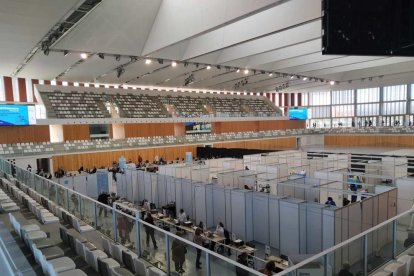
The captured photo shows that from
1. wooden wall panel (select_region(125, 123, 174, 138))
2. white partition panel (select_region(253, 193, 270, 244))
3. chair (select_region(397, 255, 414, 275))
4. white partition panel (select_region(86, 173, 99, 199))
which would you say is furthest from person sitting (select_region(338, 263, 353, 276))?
wooden wall panel (select_region(125, 123, 174, 138))

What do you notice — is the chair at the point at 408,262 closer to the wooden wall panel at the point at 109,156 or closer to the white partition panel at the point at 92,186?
the white partition panel at the point at 92,186

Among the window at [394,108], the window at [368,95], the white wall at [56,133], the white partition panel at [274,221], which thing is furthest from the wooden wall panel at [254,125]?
the white partition panel at [274,221]

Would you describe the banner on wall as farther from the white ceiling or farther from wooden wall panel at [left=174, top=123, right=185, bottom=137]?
wooden wall panel at [left=174, top=123, right=185, bottom=137]

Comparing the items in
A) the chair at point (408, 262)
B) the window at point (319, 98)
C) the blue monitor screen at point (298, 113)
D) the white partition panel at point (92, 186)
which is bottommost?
the white partition panel at point (92, 186)

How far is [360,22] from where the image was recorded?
17.5 feet

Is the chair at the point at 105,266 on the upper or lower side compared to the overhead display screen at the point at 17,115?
lower

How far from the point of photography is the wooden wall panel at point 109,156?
25.7 m

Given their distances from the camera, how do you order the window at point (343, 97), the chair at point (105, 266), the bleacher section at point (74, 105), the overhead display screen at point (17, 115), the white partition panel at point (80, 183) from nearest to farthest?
the chair at point (105, 266), the white partition panel at point (80, 183), the overhead display screen at point (17, 115), the bleacher section at point (74, 105), the window at point (343, 97)

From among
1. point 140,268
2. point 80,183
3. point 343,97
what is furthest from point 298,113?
point 140,268

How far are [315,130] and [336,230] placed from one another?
3627 cm

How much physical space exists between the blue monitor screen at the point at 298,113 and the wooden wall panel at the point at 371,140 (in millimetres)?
4599

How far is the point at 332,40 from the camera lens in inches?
211

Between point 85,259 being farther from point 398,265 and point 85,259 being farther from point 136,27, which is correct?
point 136,27

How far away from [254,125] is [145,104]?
668 inches
